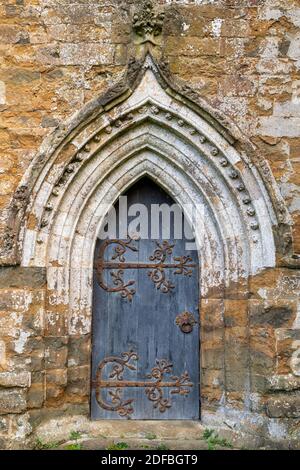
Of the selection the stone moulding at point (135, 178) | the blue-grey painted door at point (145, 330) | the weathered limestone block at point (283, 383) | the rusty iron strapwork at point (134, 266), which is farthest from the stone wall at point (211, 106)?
the rusty iron strapwork at point (134, 266)

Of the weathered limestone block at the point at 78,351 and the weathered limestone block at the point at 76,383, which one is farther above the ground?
the weathered limestone block at the point at 78,351

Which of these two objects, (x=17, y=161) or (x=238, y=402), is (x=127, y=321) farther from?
(x=17, y=161)

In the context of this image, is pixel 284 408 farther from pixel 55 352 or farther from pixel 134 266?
pixel 55 352

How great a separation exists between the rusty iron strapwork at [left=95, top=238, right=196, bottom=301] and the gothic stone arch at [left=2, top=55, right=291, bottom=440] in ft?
0.78

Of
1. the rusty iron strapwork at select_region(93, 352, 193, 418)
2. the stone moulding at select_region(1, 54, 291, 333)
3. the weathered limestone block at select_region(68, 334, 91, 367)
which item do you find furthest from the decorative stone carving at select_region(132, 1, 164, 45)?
the rusty iron strapwork at select_region(93, 352, 193, 418)

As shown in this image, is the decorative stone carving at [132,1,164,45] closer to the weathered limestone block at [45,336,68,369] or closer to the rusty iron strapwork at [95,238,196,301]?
the rusty iron strapwork at [95,238,196,301]

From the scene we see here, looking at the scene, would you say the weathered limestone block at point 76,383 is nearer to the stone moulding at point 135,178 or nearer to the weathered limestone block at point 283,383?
the stone moulding at point 135,178

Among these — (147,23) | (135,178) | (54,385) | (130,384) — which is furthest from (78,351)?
(147,23)

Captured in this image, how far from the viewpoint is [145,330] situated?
5277 millimetres

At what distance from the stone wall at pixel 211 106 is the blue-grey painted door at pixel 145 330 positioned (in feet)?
0.78

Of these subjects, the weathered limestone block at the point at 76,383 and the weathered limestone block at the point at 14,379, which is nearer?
the weathered limestone block at the point at 14,379

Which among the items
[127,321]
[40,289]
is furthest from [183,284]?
[40,289]

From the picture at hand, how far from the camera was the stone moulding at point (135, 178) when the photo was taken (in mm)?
4879

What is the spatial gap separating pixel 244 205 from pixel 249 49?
143cm
